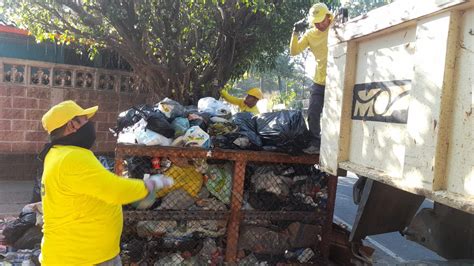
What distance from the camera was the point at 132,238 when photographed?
392 cm

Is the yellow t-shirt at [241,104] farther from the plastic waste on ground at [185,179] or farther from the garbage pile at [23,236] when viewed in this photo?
the garbage pile at [23,236]

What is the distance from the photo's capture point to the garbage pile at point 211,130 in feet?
12.7

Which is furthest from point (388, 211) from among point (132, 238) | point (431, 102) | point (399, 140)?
point (132, 238)

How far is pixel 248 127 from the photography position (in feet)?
14.0

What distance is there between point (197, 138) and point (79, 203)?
58.7 inches

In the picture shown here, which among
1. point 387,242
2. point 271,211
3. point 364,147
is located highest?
point 364,147

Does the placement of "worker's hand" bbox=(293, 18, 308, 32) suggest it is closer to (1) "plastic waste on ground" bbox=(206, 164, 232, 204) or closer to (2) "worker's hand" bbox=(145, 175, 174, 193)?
(1) "plastic waste on ground" bbox=(206, 164, 232, 204)

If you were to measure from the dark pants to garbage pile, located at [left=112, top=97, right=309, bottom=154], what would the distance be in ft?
0.24

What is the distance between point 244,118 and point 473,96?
2791 mm

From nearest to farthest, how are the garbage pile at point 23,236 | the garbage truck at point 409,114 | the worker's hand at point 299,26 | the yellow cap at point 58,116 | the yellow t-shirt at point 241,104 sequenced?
the garbage truck at point 409,114 → the yellow cap at point 58,116 → the worker's hand at point 299,26 → the garbage pile at point 23,236 → the yellow t-shirt at point 241,104

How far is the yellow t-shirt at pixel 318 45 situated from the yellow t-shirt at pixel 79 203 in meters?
2.22

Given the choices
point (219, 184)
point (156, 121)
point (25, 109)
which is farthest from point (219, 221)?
point (25, 109)

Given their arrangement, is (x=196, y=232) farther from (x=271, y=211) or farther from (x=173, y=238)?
(x=271, y=211)

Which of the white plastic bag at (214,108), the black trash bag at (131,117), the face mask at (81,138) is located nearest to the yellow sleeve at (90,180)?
the face mask at (81,138)
